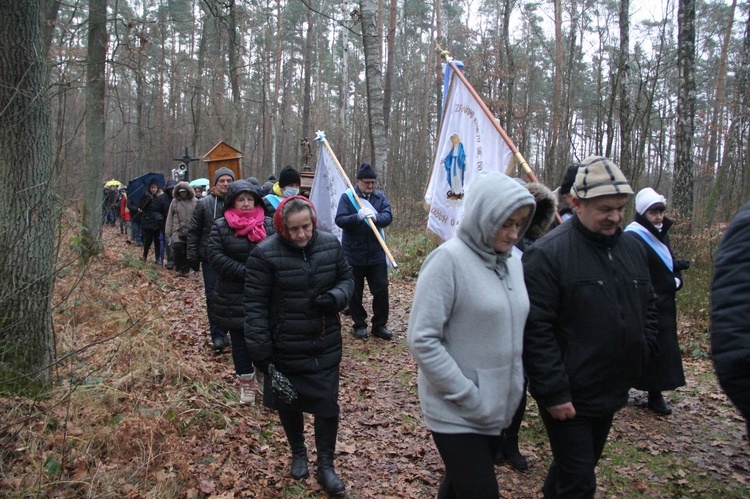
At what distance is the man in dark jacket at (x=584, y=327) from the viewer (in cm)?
272

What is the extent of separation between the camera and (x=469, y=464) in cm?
257

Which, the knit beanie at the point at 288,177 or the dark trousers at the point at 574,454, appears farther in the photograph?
the knit beanie at the point at 288,177

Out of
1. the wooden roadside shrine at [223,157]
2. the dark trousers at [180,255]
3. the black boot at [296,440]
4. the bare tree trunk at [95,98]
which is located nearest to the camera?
the black boot at [296,440]

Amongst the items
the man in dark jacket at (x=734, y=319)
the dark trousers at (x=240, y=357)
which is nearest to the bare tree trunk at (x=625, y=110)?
the dark trousers at (x=240, y=357)

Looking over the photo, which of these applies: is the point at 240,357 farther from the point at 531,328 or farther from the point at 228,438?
the point at 531,328

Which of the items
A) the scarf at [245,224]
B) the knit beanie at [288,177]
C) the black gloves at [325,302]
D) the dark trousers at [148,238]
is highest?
the knit beanie at [288,177]

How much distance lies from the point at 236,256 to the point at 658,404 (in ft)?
14.7

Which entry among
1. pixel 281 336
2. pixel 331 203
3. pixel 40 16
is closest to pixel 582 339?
pixel 281 336

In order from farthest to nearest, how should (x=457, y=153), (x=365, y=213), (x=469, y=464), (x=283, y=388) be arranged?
1. (x=365, y=213)
2. (x=457, y=153)
3. (x=283, y=388)
4. (x=469, y=464)

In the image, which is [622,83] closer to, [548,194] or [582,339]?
[548,194]

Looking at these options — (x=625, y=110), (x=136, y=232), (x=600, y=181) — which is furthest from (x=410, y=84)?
(x=600, y=181)

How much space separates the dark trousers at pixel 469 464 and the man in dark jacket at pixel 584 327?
1.33ft

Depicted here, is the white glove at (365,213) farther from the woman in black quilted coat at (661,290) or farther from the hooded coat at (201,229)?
the woman in black quilted coat at (661,290)

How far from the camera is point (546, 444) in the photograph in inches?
193
